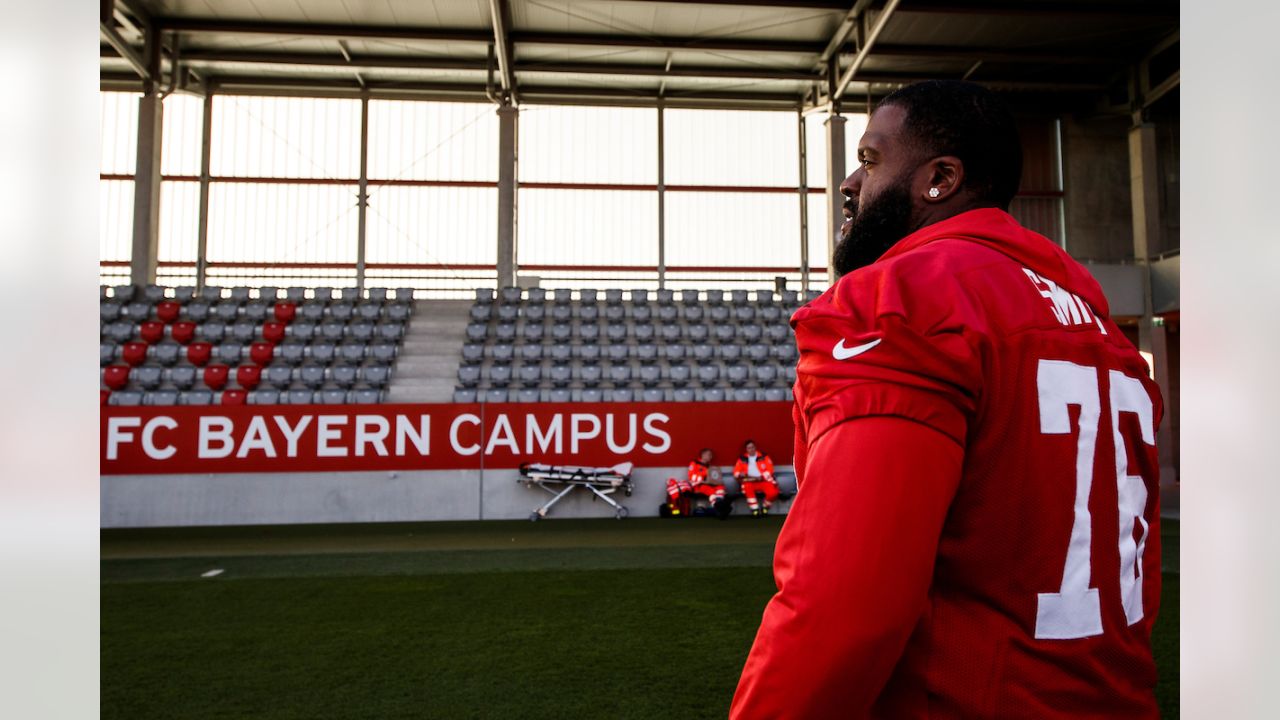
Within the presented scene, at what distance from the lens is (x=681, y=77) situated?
56.0ft

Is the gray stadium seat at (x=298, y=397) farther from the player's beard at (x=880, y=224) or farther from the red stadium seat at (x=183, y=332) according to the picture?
the player's beard at (x=880, y=224)

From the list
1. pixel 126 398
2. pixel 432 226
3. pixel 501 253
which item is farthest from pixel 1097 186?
pixel 126 398

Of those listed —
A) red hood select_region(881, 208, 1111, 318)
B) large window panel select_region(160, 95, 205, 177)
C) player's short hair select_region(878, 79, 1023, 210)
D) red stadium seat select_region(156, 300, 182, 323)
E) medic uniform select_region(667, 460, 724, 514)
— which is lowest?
medic uniform select_region(667, 460, 724, 514)

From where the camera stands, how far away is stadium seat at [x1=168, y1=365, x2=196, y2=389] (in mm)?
12023

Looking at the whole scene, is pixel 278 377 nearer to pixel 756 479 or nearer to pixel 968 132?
pixel 756 479

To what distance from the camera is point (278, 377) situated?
1214 centimetres

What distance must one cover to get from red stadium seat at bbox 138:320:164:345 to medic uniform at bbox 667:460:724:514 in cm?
824

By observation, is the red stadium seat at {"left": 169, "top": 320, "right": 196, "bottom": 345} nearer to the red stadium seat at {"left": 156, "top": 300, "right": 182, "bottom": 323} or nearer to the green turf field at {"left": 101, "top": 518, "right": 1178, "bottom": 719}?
the red stadium seat at {"left": 156, "top": 300, "right": 182, "bottom": 323}

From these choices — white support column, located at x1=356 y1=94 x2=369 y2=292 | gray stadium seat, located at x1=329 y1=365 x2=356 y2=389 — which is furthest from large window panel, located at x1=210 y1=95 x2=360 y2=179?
gray stadium seat, located at x1=329 y1=365 x2=356 y2=389

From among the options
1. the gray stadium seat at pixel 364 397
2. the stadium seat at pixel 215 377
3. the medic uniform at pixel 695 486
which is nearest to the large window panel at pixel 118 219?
the stadium seat at pixel 215 377

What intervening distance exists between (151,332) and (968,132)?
14.2m

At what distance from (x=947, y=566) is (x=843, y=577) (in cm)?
20
